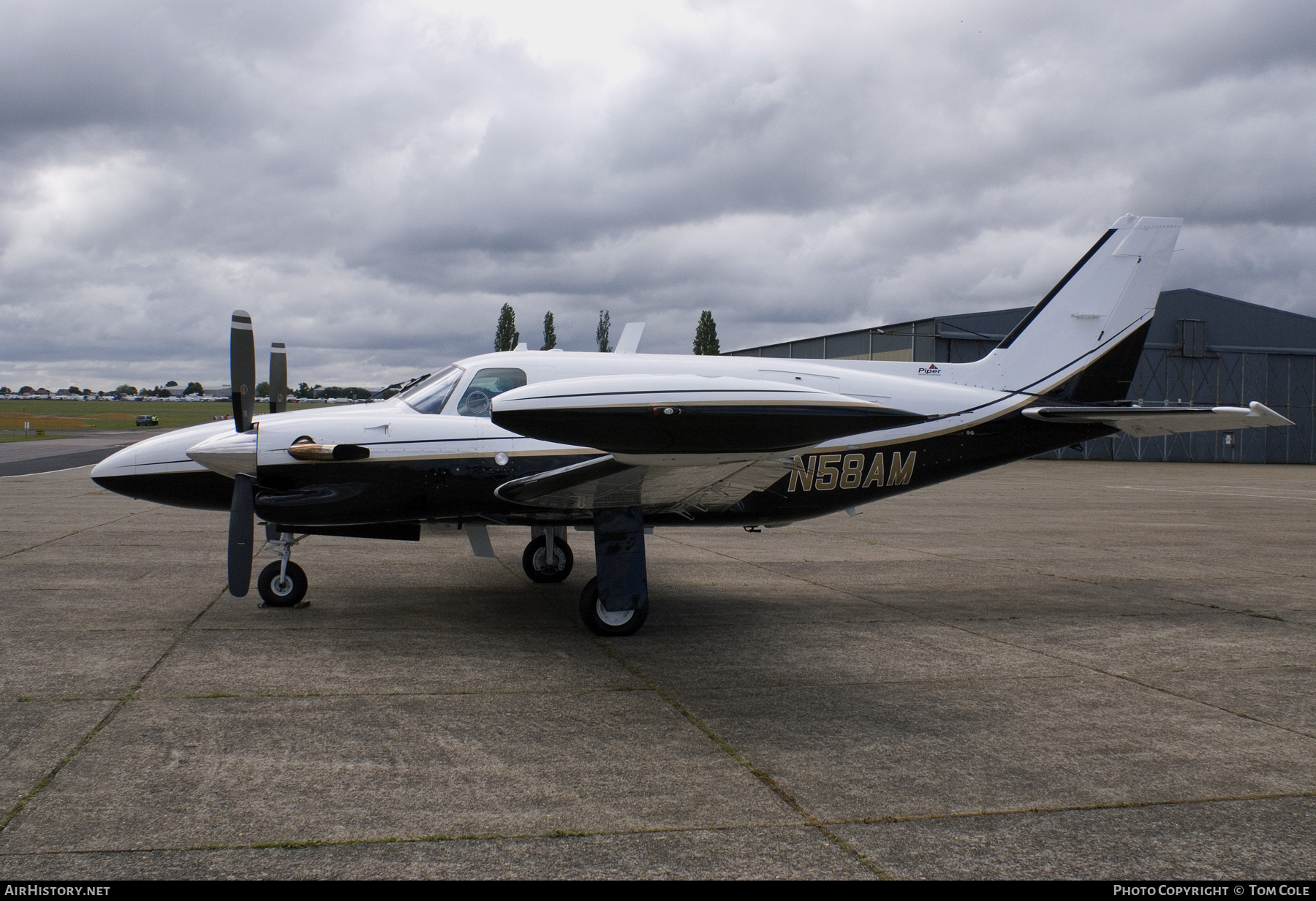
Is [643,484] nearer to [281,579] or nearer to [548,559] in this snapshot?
[548,559]

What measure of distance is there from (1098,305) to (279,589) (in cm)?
923

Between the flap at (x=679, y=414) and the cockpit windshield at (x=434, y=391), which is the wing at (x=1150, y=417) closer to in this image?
the flap at (x=679, y=414)

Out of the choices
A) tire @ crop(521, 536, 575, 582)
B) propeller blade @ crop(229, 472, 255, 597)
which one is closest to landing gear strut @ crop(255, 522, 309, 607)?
propeller blade @ crop(229, 472, 255, 597)

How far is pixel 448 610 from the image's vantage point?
28.2 feet

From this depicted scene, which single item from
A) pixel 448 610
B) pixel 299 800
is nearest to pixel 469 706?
pixel 299 800

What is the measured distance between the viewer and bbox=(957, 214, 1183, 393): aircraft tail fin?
405 inches

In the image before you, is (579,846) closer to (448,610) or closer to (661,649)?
(661,649)

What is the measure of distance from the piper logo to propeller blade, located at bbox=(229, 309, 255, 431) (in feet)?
16.8

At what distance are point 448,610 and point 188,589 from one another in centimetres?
294

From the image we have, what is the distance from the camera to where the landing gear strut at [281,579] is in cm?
848

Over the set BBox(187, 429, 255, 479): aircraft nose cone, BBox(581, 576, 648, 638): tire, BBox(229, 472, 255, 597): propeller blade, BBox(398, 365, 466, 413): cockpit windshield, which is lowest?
BBox(581, 576, 648, 638): tire

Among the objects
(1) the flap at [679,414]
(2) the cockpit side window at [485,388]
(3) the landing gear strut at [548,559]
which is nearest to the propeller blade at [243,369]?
(2) the cockpit side window at [485,388]

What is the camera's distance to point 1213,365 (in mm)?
44406

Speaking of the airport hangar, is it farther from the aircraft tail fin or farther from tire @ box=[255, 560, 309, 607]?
tire @ box=[255, 560, 309, 607]
